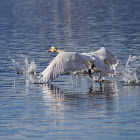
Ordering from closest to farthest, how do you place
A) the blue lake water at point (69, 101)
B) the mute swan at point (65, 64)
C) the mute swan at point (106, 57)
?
the blue lake water at point (69, 101), the mute swan at point (65, 64), the mute swan at point (106, 57)

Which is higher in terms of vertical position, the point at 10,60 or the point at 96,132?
the point at 10,60

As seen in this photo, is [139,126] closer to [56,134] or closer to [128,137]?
[128,137]

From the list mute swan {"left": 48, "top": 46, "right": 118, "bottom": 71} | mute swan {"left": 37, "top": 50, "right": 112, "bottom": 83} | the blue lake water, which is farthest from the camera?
mute swan {"left": 48, "top": 46, "right": 118, "bottom": 71}

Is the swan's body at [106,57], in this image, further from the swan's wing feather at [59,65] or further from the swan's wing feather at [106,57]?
the swan's wing feather at [59,65]

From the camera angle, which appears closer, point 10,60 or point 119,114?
point 119,114

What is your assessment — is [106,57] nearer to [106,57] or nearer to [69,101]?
[106,57]

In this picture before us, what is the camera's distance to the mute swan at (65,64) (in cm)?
1914

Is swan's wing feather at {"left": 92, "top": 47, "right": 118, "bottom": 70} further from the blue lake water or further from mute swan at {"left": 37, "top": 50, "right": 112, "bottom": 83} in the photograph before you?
mute swan at {"left": 37, "top": 50, "right": 112, "bottom": 83}

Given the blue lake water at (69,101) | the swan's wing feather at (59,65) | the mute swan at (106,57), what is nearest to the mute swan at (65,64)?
the swan's wing feather at (59,65)

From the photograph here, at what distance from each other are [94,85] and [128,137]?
7.52 m

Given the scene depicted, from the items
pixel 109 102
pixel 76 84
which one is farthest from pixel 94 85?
pixel 109 102

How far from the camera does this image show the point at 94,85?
20359mm

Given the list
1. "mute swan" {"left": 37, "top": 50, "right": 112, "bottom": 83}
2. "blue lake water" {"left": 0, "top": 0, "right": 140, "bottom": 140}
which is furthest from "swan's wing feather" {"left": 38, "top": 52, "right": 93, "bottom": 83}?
"blue lake water" {"left": 0, "top": 0, "right": 140, "bottom": 140}

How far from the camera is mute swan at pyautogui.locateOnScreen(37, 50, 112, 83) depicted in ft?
62.8
